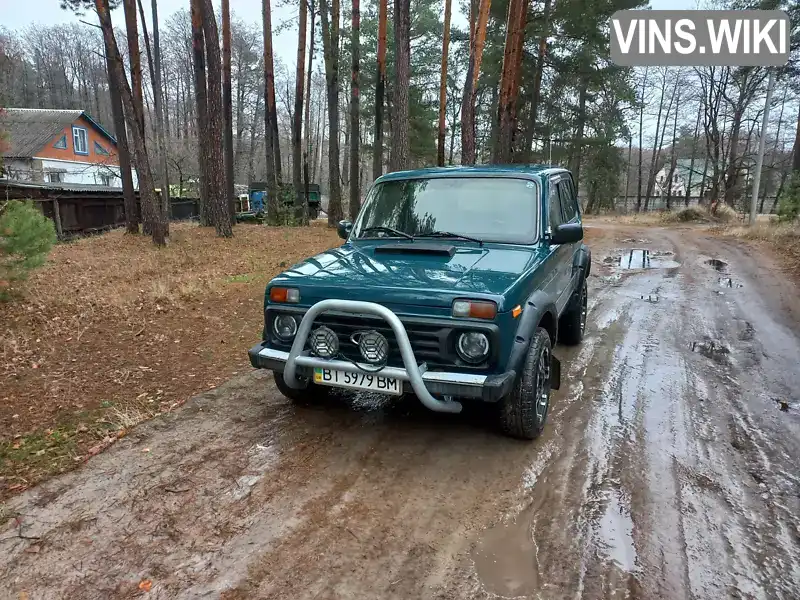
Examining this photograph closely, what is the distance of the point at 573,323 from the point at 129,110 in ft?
40.9

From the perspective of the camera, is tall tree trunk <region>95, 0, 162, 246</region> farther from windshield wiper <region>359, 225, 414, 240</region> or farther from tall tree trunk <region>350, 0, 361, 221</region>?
windshield wiper <region>359, 225, 414, 240</region>

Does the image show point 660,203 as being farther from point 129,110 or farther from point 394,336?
point 394,336

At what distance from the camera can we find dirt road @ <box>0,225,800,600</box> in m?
2.50

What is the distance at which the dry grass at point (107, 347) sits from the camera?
3.95 metres

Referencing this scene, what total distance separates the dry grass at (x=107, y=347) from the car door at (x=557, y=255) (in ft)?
10.5

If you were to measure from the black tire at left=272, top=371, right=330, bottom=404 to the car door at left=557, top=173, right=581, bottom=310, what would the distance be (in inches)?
90.8

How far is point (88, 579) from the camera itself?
2.49 m

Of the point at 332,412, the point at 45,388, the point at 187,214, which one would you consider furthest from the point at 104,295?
the point at 187,214

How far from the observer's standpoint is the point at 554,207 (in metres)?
4.97

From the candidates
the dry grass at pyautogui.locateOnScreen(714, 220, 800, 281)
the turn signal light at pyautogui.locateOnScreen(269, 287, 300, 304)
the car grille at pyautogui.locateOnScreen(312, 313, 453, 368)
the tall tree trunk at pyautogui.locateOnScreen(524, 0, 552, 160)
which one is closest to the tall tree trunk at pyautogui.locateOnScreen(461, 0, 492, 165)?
the tall tree trunk at pyautogui.locateOnScreen(524, 0, 552, 160)

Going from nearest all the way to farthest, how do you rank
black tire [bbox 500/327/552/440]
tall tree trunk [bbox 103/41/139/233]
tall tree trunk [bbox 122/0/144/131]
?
1. black tire [bbox 500/327/552/440]
2. tall tree trunk [bbox 122/0/144/131]
3. tall tree trunk [bbox 103/41/139/233]

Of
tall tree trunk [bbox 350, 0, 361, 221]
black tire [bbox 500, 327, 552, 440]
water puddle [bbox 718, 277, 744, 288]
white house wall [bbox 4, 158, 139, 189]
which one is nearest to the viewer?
black tire [bbox 500, 327, 552, 440]

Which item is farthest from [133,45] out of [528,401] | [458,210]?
[528,401]

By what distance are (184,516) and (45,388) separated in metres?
2.70
